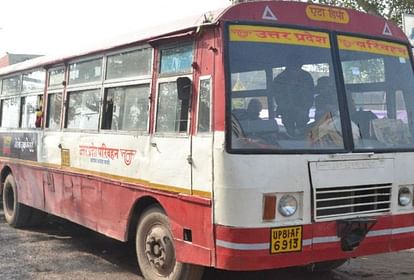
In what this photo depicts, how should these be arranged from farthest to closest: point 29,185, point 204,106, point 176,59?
point 29,185 → point 176,59 → point 204,106

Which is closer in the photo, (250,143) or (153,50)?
(250,143)

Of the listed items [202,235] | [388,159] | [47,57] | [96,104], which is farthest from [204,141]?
[47,57]

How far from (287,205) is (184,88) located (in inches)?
52.6

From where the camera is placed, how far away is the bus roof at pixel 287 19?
477 cm

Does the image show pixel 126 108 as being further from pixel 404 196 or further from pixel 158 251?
pixel 404 196

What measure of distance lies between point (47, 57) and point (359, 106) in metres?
4.97

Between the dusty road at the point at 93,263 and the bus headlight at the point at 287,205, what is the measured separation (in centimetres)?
184

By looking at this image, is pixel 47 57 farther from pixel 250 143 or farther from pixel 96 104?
pixel 250 143

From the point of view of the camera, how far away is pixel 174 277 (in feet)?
17.3

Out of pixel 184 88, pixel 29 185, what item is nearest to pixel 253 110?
pixel 184 88

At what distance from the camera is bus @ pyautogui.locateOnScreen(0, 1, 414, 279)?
15.0 feet

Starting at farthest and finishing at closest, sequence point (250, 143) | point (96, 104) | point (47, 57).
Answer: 1. point (47, 57)
2. point (96, 104)
3. point (250, 143)

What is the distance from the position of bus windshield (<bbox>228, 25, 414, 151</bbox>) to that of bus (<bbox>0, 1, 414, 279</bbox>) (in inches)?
0.5

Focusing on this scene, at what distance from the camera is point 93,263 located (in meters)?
6.84
